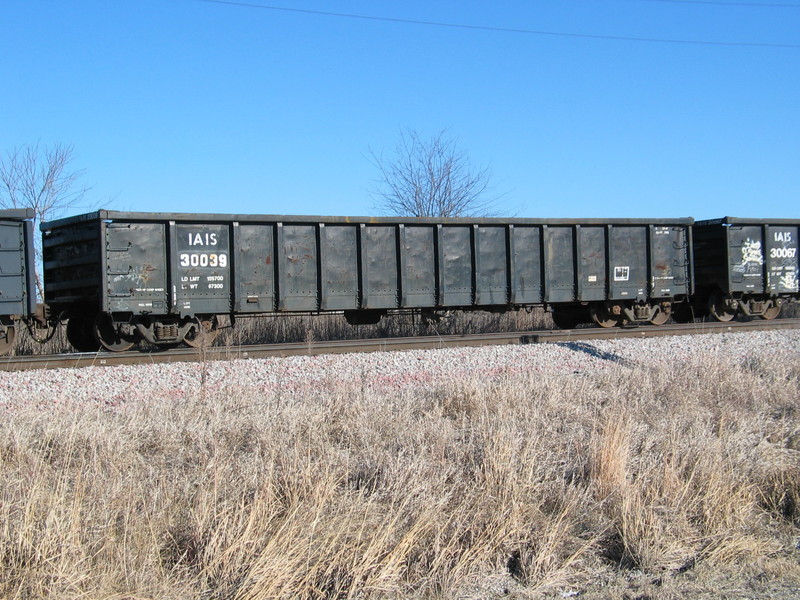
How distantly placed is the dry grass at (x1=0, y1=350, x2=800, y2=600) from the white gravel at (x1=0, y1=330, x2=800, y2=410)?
4.01ft

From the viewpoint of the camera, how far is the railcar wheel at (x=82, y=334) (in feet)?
41.7

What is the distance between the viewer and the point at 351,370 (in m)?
10.1

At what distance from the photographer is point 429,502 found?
453 cm

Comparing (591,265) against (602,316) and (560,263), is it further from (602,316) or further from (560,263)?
(602,316)

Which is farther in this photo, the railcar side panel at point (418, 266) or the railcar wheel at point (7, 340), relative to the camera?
the railcar side panel at point (418, 266)

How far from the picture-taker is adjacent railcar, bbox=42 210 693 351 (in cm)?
1208

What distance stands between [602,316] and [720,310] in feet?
13.2

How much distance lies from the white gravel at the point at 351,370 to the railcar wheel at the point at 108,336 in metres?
2.64

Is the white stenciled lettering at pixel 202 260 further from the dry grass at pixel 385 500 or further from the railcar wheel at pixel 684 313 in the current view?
the railcar wheel at pixel 684 313

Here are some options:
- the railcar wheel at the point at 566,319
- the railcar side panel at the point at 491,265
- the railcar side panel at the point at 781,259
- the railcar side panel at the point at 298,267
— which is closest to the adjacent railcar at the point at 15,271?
the railcar side panel at the point at 298,267

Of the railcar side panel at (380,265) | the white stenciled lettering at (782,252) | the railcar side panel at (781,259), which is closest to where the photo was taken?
the railcar side panel at (380,265)

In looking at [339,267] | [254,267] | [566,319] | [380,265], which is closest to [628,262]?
[566,319]

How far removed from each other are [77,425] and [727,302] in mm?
16179

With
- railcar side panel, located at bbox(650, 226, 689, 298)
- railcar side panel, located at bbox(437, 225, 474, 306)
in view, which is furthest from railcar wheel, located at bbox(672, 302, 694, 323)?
railcar side panel, located at bbox(437, 225, 474, 306)
